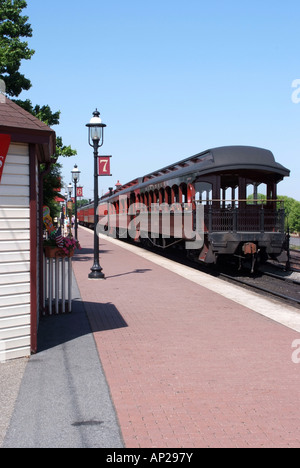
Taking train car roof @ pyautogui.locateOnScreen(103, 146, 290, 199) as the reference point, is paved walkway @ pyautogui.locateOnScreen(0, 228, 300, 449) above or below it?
below

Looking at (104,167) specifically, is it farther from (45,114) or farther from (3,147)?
(3,147)

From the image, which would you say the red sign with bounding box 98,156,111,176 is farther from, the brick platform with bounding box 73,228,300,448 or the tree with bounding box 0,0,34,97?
the brick platform with bounding box 73,228,300,448

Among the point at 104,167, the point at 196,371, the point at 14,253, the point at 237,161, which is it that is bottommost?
the point at 196,371

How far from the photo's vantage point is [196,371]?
18.9 ft

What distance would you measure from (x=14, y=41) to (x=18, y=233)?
1229cm

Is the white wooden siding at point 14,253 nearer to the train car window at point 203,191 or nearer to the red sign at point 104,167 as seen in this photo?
the train car window at point 203,191

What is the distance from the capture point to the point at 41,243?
27.4ft

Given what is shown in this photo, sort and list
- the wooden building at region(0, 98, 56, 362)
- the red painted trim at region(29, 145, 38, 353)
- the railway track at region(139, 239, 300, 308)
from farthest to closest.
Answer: the railway track at region(139, 239, 300, 308) < the red painted trim at region(29, 145, 38, 353) < the wooden building at region(0, 98, 56, 362)

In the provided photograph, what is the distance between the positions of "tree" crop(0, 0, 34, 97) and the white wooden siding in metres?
11.2

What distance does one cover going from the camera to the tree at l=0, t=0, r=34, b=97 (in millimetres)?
16094

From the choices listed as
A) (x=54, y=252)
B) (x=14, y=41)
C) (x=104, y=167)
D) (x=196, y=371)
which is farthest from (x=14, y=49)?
(x=196, y=371)

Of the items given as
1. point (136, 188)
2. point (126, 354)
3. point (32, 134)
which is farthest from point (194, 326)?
point (136, 188)

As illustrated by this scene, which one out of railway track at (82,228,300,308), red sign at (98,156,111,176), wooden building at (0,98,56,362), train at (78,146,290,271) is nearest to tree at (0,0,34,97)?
red sign at (98,156,111,176)
